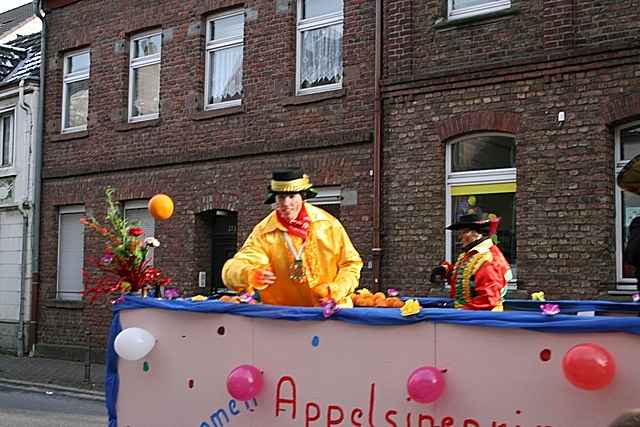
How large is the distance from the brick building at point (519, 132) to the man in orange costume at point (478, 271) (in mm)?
4196

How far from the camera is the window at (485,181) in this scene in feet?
40.2

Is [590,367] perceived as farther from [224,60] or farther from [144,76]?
[144,76]

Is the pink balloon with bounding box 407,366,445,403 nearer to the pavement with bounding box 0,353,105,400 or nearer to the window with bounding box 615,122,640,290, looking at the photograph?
the window with bounding box 615,122,640,290

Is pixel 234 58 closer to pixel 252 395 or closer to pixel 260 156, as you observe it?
pixel 260 156

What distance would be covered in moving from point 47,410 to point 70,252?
7.91 m

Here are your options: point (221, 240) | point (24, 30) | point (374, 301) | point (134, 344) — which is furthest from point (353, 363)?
point (24, 30)

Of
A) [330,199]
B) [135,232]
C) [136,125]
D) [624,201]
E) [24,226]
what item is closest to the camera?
[135,232]

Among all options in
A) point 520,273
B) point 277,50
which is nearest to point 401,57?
point 277,50

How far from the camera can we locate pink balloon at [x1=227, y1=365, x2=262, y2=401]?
540 cm

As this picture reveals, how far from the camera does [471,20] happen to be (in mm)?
12422

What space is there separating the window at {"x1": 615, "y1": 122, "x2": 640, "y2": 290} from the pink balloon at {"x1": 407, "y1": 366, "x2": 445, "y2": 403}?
23.3ft

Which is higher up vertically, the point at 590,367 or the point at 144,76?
the point at 144,76

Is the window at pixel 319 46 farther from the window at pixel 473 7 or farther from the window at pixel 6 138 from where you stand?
the window at pixel 6 138

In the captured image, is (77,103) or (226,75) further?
(77,103)
